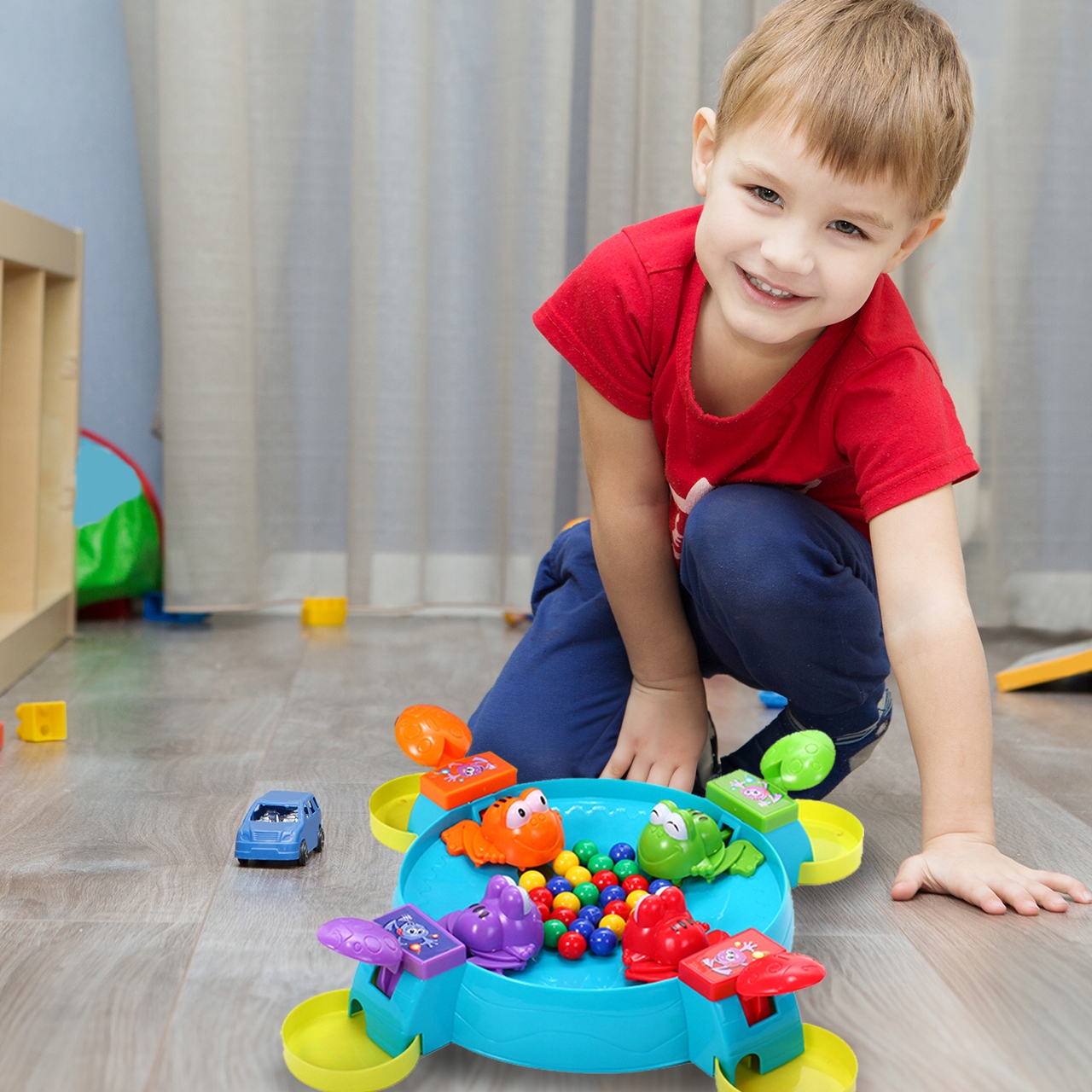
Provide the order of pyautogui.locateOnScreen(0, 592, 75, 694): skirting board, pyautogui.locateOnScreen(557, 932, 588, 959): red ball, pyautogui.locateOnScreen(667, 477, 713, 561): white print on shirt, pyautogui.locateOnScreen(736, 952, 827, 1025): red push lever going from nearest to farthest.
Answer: pyautogui.locateOnScreen(736, 952, 827, 1025): red push lever → pyautogui.locateOnScreen(557, 932, 588, 959): red ball → pyautogui.locateOnScreen(667, 477, 713, 561): white print on shirt → pyautogui.locateOnScreen(0, 592, 75, 694): skirting board

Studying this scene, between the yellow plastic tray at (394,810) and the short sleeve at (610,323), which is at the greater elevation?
the short sleeve at (610,323)

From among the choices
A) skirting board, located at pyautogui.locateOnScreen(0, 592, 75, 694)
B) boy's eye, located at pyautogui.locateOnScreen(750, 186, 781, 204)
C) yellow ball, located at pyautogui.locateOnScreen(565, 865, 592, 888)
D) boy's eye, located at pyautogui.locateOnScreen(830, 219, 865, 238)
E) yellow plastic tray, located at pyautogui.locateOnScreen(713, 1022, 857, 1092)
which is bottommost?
yellow plastic tray, located at pyautogui.locateOnScreen(713, 1022, 857, 1092)

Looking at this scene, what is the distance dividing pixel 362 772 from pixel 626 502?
295 millimetres

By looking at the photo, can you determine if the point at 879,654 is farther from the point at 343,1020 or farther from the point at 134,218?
the point at 134,218

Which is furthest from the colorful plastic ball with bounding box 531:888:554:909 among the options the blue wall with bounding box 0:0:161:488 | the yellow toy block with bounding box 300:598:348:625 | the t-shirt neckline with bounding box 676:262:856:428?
the blue wall with bounding box 0:0:161:488

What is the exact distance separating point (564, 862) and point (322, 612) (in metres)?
0.78

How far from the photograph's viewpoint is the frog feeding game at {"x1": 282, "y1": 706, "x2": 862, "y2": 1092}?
0.49 metres

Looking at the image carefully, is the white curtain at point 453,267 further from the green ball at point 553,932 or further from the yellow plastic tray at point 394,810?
the green ball at point 553,932

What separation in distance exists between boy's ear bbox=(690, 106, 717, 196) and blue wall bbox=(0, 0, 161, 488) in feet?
3.17

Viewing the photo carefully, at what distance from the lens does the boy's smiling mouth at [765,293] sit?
685 millimetres

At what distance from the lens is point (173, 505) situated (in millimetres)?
1359

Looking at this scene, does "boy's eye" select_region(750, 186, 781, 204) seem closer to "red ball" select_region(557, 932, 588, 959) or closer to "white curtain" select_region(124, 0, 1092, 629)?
"red ball" select_region(557, 932, 588, 959)

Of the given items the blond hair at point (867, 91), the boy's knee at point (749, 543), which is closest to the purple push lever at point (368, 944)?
the boy's knee at point (749, 543)

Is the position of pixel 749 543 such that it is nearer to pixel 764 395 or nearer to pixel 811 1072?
pixel 764 395
